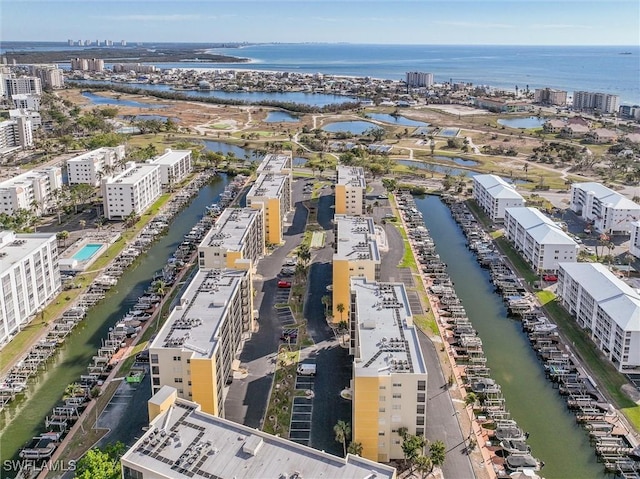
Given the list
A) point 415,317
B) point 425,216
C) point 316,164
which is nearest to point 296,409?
point 415,317

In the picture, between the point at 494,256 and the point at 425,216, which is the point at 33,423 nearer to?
the point at 494,256

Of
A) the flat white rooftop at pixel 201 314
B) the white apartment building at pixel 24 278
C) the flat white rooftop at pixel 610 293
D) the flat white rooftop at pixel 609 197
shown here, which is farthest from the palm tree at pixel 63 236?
the flat white rooftop at pixel 609 197

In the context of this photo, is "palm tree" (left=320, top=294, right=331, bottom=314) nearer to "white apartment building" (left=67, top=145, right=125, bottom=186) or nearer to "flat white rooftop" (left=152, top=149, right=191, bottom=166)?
"flat white rooftop" (left=152, top=149, right=191, bottom=166)

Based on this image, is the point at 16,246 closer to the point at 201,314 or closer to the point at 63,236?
the point at 63,236

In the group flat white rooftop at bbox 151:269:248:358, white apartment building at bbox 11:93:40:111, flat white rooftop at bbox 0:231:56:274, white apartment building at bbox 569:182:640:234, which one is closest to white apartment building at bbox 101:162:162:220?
flat white rooftop at bbox 0:231:56:274

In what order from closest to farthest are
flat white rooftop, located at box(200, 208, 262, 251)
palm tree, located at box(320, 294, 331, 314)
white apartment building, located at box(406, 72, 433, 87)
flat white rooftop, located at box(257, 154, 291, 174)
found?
palm tree, located at box(320, 294, 331, 314) → flat white rooftop, located at box(200, 208, 262, 251) → flat white rooftop, located at box(257, 154, 291, 174) → white apartment building, located at box(406, 72, 433, 87)

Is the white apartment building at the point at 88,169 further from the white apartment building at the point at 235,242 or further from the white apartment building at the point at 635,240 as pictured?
the white apartment building at the point at 635,240
